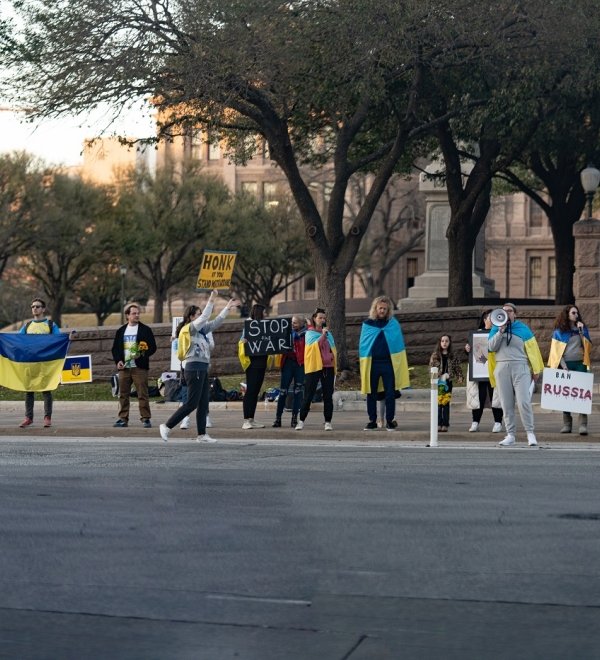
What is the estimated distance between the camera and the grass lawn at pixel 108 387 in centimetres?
2720

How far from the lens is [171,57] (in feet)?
83.0

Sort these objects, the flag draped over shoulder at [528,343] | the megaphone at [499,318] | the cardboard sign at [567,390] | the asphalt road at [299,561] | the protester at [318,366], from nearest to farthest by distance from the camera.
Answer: the asphalt road at [299,561] → the megaphone at [499,318] → the flag draped over shoulder at [528,343] → the cardboard sign at [567,390] → the protester at [318,366]

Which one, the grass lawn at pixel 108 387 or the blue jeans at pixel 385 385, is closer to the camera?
the blue jeans at pixel 385 385

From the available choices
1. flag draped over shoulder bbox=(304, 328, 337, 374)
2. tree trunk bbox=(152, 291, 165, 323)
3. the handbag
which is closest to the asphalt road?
flag draped over shoulder bbox=(304, 328, 337, 374)

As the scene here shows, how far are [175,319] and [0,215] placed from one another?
38635mm

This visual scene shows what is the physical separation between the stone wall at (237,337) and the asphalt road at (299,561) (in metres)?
17.7

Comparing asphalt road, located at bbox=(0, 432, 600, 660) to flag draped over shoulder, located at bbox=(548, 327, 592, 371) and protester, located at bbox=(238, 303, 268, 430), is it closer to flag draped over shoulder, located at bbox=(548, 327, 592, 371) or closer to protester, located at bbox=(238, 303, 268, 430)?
flag draped over shoulder, located at bbox=(548, 327, 592, 371)

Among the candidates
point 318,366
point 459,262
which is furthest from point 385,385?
point 459,262

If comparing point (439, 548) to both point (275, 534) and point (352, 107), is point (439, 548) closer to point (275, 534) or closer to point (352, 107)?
point (275, 534)

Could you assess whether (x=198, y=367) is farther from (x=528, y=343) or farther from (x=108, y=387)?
(x=108, y=387)

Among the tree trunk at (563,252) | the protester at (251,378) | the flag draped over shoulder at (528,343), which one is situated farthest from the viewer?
the tree trunk at (563,252)

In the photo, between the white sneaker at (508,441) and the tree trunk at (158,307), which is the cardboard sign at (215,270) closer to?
the white sneaker at (508,441)

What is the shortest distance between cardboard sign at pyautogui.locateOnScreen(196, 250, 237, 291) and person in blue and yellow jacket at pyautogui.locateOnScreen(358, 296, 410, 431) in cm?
496

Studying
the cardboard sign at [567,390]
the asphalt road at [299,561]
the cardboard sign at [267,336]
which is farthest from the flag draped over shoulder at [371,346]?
the asphalt road at [299,561]
